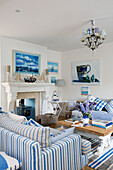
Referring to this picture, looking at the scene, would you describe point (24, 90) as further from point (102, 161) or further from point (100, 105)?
point (102, 161)

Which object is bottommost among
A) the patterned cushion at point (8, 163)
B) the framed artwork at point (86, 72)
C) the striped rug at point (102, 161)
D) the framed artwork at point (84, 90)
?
the striped rug at point (102, 161)

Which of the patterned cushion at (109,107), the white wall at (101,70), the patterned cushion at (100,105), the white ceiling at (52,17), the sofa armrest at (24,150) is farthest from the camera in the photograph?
the white wall at (101,70)

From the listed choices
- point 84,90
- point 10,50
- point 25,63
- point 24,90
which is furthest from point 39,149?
point 84,90

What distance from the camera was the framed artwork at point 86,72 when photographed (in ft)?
18.6

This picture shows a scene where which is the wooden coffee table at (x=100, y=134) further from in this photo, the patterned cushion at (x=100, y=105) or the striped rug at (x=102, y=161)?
the patterned cushion at (x=100, y=105)

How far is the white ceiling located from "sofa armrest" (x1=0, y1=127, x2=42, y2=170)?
7.45 ft

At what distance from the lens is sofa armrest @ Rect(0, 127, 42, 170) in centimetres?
156

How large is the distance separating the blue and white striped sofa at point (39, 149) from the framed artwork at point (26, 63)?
3.13m

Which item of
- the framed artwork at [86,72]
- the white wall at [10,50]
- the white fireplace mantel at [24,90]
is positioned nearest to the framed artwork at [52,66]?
the white wall at [10,50]

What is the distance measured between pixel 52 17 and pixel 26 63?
2.33 metres

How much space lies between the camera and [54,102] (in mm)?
5883

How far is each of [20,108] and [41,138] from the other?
3901 mm

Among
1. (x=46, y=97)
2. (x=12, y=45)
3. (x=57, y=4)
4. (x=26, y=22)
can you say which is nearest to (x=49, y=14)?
(x=57, y=4)

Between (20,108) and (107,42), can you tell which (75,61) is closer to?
(107,42)
